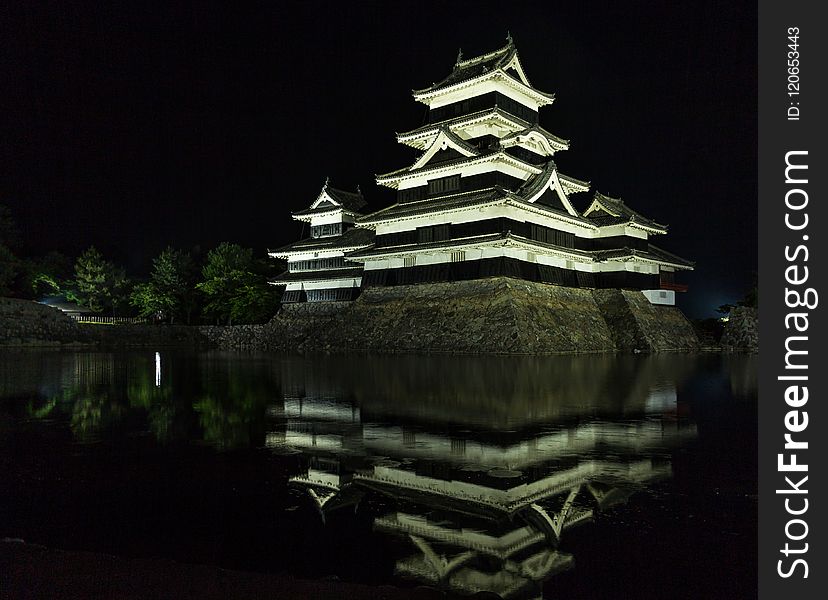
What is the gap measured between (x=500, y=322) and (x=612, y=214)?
757 inches

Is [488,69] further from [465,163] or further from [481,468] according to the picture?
[481,468]

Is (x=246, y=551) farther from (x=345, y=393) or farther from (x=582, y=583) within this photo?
(x=345, y=393)

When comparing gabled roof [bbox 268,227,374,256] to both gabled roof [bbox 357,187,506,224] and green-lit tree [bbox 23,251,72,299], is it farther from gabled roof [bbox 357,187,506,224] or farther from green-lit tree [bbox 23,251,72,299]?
green-lit tree [bbox 23,251,72,299]

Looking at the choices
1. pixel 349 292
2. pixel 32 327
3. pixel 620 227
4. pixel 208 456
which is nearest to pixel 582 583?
pixel 208 456

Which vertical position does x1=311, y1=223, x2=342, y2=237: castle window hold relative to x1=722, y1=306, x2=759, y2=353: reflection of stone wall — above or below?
above

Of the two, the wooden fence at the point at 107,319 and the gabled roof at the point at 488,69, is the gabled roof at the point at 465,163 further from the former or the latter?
the wooden fence at the point at 107,319

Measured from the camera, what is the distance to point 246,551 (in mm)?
4434

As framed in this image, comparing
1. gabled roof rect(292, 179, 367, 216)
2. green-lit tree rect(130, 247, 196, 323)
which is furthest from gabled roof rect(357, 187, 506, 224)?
green-lit tree rect(130, 247, 196, 323)

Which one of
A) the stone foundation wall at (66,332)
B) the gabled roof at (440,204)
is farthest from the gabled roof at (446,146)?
the stone foundation wall at (66,332)

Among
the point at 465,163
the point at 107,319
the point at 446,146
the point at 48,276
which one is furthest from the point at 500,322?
the point at 48,276

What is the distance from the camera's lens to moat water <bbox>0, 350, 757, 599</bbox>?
166 inches

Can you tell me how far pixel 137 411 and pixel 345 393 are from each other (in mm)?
5034

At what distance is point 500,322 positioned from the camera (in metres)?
34.3

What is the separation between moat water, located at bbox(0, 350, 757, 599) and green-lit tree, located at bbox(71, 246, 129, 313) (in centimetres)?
5991
